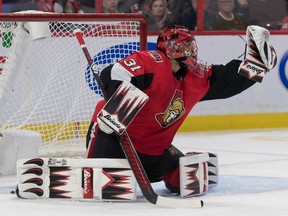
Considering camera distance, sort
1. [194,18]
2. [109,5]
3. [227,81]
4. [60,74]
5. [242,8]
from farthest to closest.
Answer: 1. [242,8]
2. [194,18]
3. [109,5]
4. [60,74]
5. [227,81]

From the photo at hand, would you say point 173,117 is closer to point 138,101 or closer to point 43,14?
point 138,101

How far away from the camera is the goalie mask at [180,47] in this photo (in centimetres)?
425

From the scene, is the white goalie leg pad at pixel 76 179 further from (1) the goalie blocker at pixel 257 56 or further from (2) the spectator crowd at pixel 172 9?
(2) the spectator crowd at pixel 172 9

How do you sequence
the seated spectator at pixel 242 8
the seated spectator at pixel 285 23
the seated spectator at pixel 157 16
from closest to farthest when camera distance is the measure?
the seated spectator at pixel 157 16 → the seated spectator at pixel 242 8 → the seated spectator at pixel 285 23

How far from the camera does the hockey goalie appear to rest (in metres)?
4.09

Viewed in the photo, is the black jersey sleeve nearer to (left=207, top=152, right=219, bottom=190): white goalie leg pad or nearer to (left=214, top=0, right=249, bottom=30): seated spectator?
(left=207, top=152, right=219, bottom=190): white goalie leg pad

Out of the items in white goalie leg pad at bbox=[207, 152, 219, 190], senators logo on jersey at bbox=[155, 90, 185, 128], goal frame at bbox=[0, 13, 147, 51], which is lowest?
white goalie leg pad at bbox=[207, 152, 219, 190]

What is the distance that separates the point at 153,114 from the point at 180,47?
0.97 feet

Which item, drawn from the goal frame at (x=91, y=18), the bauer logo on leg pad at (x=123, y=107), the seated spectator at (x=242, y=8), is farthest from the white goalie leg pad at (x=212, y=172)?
the seated spectator at (x=242, y=8)

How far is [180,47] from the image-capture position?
425 cm

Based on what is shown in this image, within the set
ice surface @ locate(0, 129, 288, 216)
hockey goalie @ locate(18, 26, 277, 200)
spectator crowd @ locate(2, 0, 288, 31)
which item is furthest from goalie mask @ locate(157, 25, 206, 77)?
spectator crowd @ locate(2, 0, 288, 31)

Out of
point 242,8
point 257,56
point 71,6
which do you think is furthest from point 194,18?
point 257,56

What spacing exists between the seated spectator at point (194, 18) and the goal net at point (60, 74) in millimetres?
1445

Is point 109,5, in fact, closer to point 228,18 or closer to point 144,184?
point 228,18
